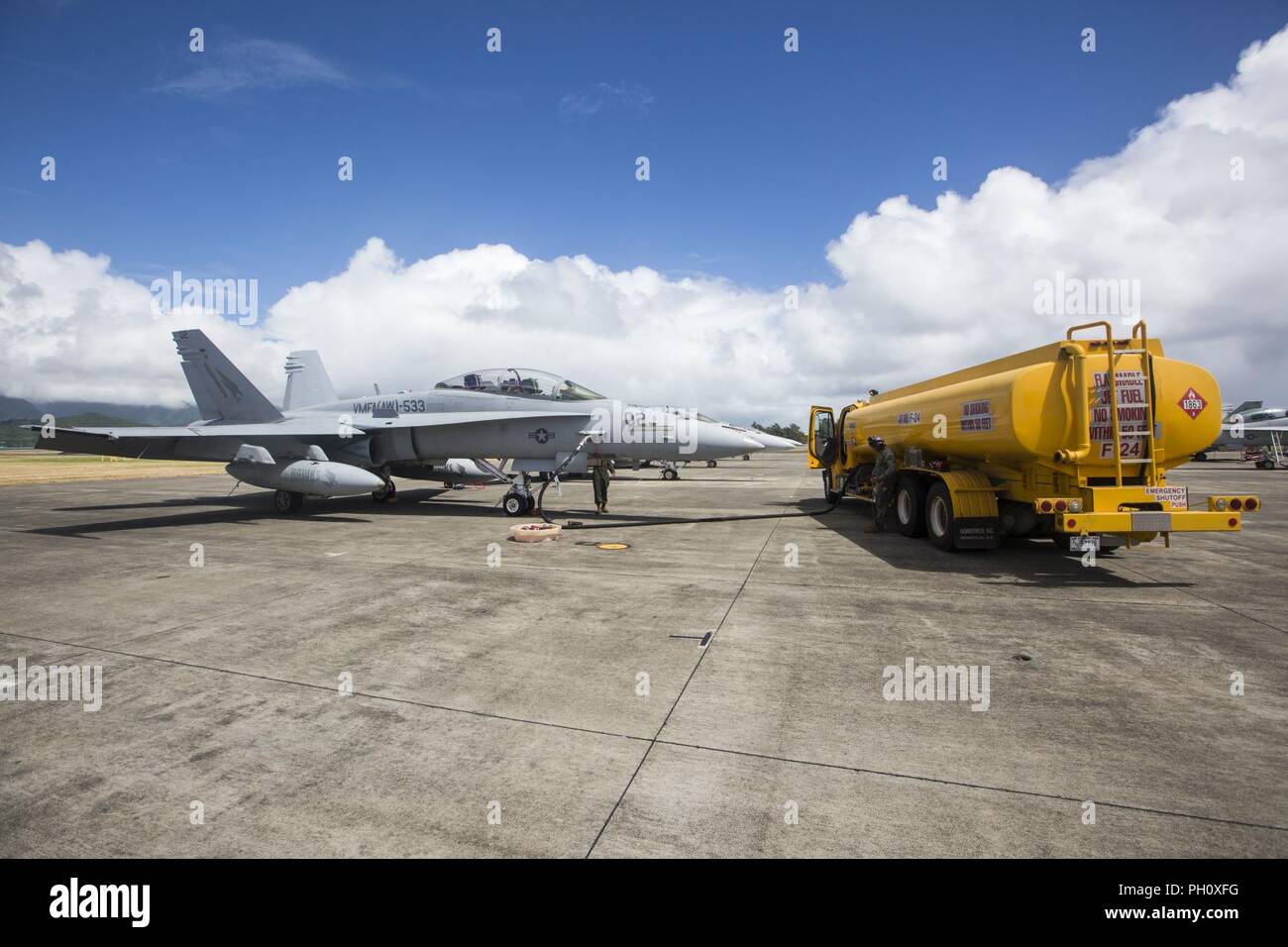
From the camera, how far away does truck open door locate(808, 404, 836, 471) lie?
16.5m

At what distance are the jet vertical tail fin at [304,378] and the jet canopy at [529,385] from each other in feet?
31.0

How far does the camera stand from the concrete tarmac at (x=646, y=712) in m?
2.85

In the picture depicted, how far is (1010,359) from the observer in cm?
898

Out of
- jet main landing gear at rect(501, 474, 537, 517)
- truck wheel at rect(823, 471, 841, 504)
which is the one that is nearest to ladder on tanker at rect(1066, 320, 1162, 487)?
truck wheel at rect(823, 471, 841, 504)

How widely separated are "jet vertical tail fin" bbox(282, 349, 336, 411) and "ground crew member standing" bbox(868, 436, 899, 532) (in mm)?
17532

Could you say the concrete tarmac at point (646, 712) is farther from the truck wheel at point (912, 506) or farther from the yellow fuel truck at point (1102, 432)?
the truck wheel at point (912, 506)

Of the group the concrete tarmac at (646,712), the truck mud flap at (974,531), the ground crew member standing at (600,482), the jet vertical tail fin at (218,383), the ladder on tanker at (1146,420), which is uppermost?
the jet vertical tail fin at (218,383)

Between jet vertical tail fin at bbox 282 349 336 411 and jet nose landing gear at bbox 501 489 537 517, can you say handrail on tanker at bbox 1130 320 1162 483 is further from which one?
jet vertical tail fin at bbox 282 349 336 411

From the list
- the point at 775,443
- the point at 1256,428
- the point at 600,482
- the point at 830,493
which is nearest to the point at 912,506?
the point at 830,493

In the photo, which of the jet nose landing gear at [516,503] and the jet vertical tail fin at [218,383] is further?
the jet vertical tail fin at [218,383]

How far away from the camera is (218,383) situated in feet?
54.9

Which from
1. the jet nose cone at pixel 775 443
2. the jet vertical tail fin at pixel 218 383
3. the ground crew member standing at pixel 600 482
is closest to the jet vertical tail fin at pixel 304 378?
the jet vertical tail fin at pixel 218 383

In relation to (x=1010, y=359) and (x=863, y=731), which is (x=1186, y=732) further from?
(x=1010, y=359)
